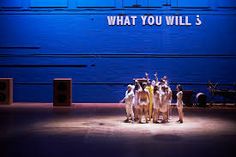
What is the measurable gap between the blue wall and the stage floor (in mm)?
2722

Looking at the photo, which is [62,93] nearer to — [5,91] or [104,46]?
[5,91]

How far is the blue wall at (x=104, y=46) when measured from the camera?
18062 mm

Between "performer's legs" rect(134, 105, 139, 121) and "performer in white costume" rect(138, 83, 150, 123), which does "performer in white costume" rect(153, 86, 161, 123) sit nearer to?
"performer in white costume" rect(138, 83, 150, 123)

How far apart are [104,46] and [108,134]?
795cm

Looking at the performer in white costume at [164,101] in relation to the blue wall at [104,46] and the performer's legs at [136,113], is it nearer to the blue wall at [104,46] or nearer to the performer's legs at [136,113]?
the performer's legs at [136,113]

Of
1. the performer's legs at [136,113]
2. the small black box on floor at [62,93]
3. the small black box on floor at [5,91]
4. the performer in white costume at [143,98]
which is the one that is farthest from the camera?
the small black box on floor at [5,91]

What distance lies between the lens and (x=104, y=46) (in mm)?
18219

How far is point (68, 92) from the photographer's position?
17.0m

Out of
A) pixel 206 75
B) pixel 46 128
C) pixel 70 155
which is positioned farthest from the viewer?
pixel 206 75

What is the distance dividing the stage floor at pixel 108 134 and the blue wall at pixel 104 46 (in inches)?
107

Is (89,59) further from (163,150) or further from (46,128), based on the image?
(163,150)

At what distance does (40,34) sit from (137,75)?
4.06 meters

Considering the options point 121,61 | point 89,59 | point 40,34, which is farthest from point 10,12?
point 121,61

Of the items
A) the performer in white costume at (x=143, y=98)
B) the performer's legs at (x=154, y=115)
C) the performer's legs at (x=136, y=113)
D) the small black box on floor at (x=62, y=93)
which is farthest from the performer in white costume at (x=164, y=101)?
the small black box on floor at (x=62, y=93)
